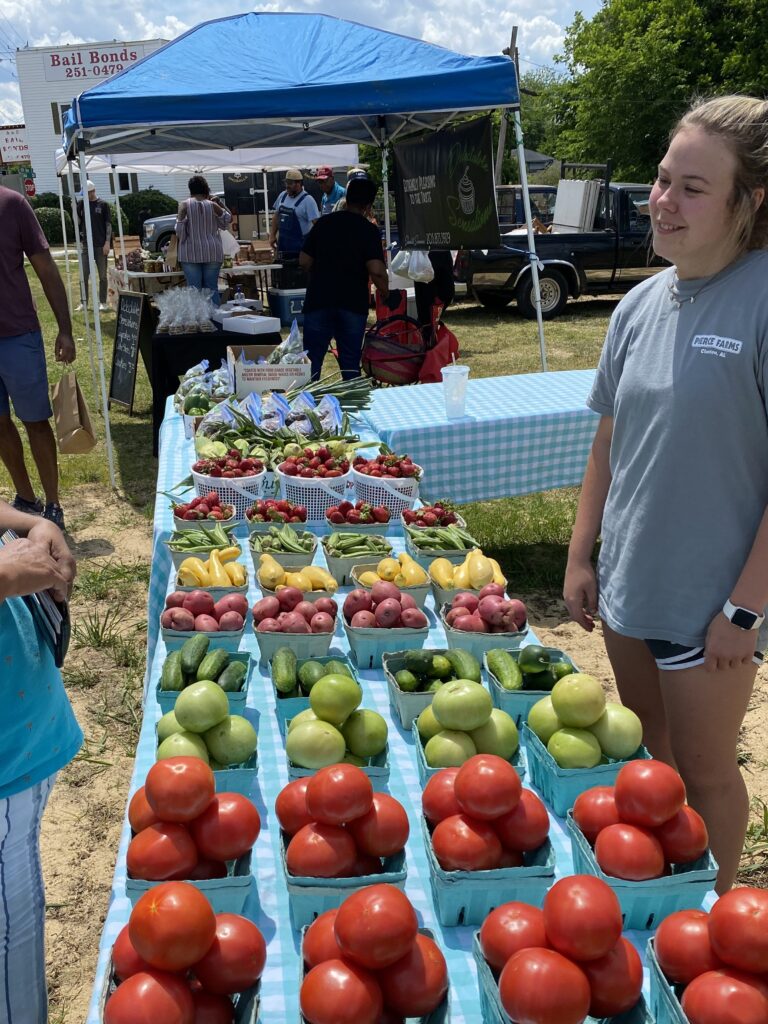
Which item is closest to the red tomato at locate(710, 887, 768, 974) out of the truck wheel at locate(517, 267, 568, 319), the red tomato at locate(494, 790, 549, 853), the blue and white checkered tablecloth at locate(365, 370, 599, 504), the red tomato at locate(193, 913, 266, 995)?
the red tomato at locate(494, 790, 549, 853)

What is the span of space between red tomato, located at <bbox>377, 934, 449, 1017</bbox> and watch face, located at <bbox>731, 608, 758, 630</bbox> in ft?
3.30

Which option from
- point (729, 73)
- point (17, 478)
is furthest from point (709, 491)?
point (729, 73)

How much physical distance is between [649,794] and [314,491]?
2.27 m

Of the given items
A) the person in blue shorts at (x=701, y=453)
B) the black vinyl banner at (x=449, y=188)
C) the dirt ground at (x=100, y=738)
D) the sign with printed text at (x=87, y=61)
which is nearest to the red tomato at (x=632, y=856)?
the person in blue shorts at (x=701, y=453)

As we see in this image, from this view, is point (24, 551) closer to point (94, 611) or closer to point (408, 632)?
point (408, 632)

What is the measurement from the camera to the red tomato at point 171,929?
1128 mm

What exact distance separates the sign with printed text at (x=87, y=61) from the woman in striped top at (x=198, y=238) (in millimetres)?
26238

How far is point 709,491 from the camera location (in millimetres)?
1851

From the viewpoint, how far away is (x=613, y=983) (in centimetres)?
116

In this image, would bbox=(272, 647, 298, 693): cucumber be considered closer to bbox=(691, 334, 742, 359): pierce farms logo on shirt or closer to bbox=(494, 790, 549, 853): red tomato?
bbox=(494, 790, 549, 853): red tomato

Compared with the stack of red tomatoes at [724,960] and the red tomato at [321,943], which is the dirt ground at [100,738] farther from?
the stack of red tomatoes at [724,960]

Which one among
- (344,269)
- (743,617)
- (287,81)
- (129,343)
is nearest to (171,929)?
(743,617)

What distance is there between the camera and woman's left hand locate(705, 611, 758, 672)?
1828 mm

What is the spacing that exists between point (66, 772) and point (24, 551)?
2428mm
